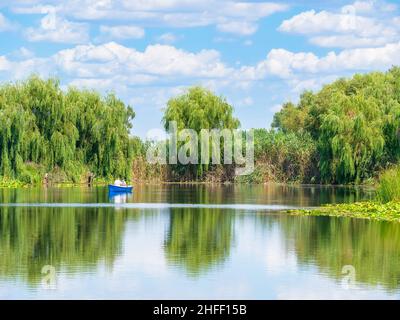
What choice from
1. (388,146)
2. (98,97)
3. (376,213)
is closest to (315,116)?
(388,146)

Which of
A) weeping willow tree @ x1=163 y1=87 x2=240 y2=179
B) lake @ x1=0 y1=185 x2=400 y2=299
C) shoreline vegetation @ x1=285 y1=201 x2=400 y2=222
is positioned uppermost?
weeping willow tree @ x1=163 y1=87 x2=240 y2=179

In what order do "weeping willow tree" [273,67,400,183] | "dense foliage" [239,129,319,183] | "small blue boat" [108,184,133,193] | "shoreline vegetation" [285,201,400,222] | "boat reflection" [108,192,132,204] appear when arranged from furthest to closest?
"dense foliage" [239,129,319,183], "weeping willow tree" [273,67,400,183], "small blue boat" [108,184,133,193], "boat reflection" [108,192,132,204], "shoreline vegetation" [285,201,400,222]

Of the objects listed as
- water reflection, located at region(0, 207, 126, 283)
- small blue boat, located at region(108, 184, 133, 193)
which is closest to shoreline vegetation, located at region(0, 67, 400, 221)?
small blue boat, located at region(108, 184, 133, 193)

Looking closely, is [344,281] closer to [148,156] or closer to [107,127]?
[107,127]

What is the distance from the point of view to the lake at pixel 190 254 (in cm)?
1422

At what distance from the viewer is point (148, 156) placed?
59062 millimetres

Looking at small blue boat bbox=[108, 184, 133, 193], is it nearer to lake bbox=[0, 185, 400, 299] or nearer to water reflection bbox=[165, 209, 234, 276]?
lake bbox=[0, 185, 400, 299]

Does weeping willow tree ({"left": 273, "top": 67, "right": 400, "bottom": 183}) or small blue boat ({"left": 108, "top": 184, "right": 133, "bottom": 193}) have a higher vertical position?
weeping willow tree ({"left": 273, "top": 67, "right": 400, "bottom": 183})

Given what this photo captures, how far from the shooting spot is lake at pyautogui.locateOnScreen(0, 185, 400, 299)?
14.2 meters

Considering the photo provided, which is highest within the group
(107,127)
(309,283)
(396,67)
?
(396,67)

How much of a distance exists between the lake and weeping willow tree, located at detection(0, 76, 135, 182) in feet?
47.4

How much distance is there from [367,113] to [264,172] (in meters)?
9.09

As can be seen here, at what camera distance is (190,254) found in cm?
1844

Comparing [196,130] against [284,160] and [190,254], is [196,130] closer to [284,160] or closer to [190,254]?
[284,160]
